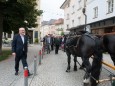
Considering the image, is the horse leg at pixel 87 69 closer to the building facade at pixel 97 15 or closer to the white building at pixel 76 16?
the building facade at pixel 97 15

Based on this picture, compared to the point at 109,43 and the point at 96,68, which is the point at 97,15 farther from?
the point at 96,68

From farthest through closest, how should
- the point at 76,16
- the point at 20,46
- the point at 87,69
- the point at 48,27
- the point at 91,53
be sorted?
1. the point at 48,27
2. the point at 76,16
3. the point at 20,46
4. the point at 91,53
5. the point at 87,69

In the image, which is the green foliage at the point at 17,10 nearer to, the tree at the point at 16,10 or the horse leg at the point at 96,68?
the tree at the point at 16,10

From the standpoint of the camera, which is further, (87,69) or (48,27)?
(48,27)

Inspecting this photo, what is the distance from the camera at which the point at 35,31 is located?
215 ft

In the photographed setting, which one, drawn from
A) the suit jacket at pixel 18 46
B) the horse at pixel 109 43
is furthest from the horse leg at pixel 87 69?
the suit jacket at pixel 18 46

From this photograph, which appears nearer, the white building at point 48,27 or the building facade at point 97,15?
the building facade at point 97,15

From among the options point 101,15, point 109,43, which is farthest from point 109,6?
point 109,43

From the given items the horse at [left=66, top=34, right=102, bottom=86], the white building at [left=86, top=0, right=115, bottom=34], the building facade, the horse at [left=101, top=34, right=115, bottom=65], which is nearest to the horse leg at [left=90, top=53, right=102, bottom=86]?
the horse at [left=66, top=34, right=102, bottom=86]

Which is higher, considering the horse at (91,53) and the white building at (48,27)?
the white building at (48,27)

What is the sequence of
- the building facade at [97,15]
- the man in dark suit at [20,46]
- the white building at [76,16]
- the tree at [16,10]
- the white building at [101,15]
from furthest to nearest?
the white building at [76,16] < the building facade at [97,15] < the white building at [101,15] < the tree at [16,10] < the man in dark suit at [20,46]

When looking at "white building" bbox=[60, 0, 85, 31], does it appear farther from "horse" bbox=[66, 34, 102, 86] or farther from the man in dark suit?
"horse" bbox=[66, 34, 102, 86]

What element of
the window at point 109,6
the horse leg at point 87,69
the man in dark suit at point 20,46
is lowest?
the horse leg at point 87,69

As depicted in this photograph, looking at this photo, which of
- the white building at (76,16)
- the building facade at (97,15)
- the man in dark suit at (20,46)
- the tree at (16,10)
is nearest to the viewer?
the man in dark suit at (20,46)
